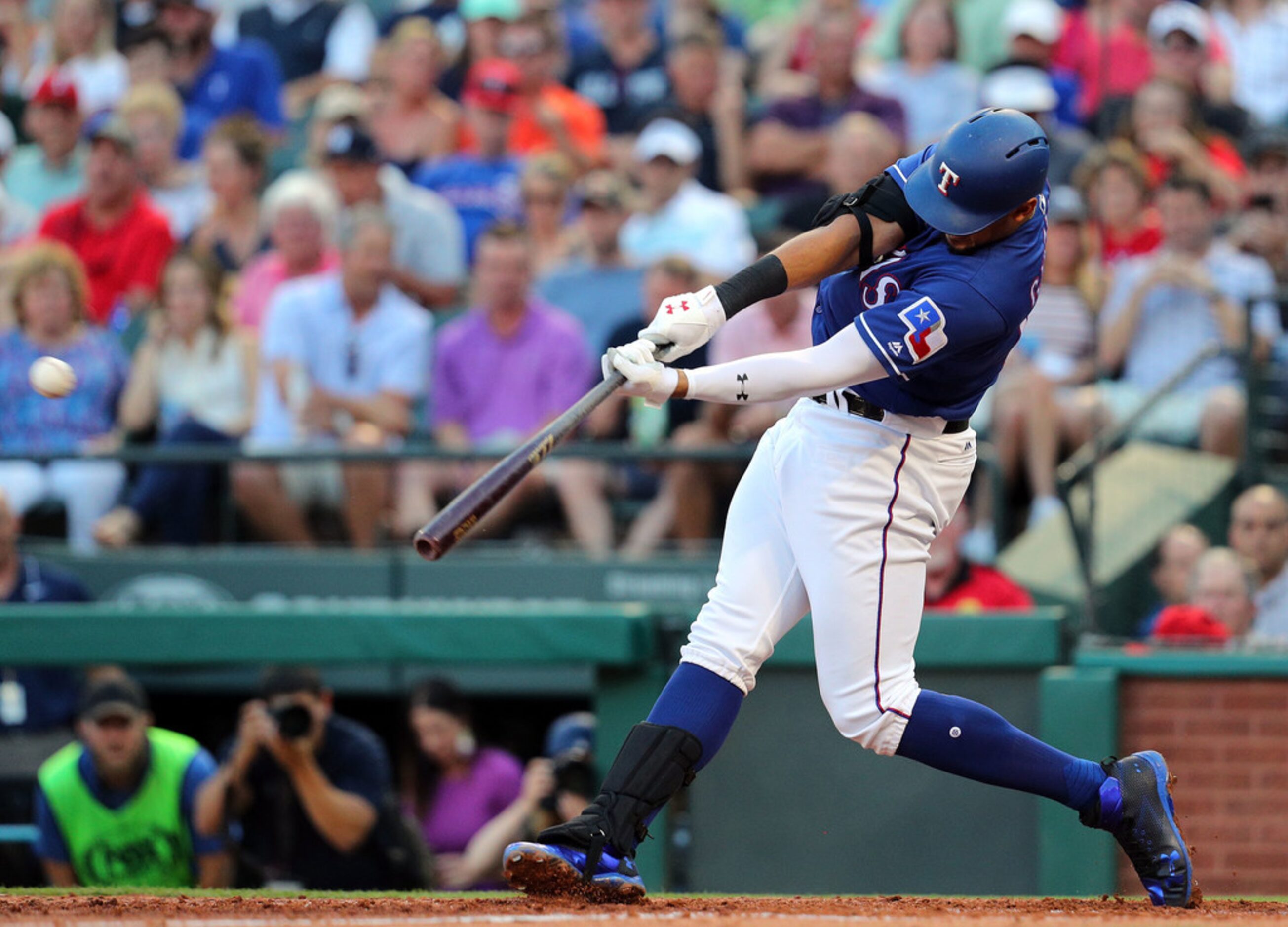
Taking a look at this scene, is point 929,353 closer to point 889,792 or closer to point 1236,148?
point 889,792

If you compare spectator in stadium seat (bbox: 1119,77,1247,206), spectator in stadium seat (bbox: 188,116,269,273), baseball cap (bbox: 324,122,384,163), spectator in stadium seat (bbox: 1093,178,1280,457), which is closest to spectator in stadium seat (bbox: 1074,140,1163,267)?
spectator in stadium seat (bbox: 1119,77,1247,206)

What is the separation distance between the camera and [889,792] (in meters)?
5.94

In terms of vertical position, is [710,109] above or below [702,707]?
above

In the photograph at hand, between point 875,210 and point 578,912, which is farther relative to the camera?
point 875,210

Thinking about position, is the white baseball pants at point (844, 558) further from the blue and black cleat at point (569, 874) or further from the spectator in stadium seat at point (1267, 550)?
the spectator in stadium seat at point (1267, 550)

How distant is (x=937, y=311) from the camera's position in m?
3.68

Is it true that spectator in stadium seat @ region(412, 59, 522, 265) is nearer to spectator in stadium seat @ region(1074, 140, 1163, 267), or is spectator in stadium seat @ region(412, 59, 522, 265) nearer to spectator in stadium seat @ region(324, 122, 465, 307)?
spectator in stadium seat @ region(324, 122, 465, 307)

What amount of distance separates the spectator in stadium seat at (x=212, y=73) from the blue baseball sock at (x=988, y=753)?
7453mm

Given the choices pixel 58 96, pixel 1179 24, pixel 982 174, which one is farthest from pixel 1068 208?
pixel 58 96

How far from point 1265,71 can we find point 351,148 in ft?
14.9

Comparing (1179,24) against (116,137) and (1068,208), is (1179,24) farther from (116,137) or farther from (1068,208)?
(116,137)

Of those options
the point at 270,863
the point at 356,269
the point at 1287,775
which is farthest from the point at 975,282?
the point at 356,269

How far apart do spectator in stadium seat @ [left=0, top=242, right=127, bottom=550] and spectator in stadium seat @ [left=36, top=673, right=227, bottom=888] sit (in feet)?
5.32

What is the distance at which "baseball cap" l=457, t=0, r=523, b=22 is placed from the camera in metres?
9.84
